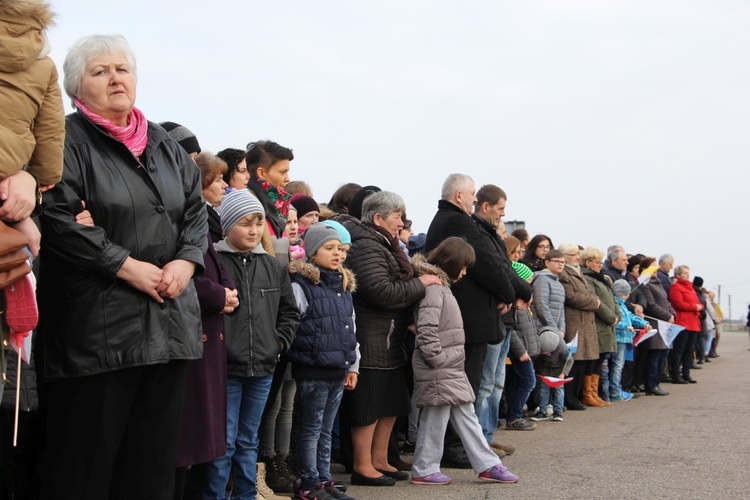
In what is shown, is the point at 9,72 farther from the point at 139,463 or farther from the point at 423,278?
the point at 423,278

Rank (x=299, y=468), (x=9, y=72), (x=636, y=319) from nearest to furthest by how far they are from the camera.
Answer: (x=9, y=72), (x=299, y=468), (x=636, y=319)

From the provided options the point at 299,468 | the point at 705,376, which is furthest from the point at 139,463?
the point at 705,376

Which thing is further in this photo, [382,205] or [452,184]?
[452,184]

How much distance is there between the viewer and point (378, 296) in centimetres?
724

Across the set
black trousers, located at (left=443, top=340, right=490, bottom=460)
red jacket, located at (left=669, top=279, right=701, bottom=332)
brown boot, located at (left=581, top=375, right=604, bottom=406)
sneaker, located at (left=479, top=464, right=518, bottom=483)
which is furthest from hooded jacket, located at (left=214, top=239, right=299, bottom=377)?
red jacket, located at (left=669, top=279, right=701, bottom=332)

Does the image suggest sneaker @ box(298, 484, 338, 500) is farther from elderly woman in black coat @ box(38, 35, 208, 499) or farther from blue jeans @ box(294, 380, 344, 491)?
elderly woman in black coat @ box(38, 35, 208, 499)

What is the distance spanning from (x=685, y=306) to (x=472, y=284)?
1061cm

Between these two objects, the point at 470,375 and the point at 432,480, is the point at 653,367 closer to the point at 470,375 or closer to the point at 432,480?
the point at 470,375

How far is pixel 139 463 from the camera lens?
3.87 metres

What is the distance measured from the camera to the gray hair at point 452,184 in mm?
8656

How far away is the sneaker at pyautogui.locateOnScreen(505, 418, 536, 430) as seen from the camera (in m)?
10.6

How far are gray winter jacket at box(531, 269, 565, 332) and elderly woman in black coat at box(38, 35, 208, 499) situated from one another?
789 centimetres

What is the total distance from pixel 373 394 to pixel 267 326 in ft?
5.82

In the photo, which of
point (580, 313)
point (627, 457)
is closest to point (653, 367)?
point (580, 313)
